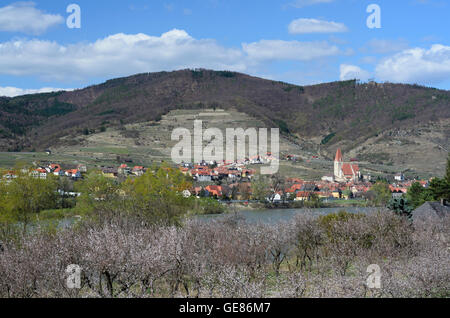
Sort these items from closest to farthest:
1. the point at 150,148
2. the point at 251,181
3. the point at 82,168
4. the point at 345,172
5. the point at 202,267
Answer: the point at 202,267 < the point at 82,168 < the point at 251,181 < the point at 345,172 < the point at 150,148

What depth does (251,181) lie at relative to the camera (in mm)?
87875

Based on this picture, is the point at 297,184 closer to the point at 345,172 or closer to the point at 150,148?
the point at 345,172

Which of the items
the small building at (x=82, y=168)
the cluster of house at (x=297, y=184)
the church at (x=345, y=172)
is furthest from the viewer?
the church at (x=345, y=172)

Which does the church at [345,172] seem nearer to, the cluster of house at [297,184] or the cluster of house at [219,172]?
the cluster of house at [297,184]

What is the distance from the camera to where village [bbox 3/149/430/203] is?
7738 centimetres

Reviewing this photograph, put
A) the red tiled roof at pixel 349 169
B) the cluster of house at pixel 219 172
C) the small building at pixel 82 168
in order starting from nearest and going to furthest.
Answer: the small building at pixel 82 168 → the cluster of house at pixel 219 172 → the red tiled roof at pixel 349 169

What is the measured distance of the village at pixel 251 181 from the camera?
254ft

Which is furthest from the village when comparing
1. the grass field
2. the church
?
the grass field

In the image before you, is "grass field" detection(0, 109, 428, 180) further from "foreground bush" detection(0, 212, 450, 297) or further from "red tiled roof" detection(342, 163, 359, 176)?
"foreground bush" detection(0, 212, 450, 297)

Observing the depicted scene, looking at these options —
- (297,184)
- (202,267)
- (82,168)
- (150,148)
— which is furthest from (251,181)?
(202,267)

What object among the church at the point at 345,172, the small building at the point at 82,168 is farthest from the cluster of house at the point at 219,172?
the church at the point at 345,172
